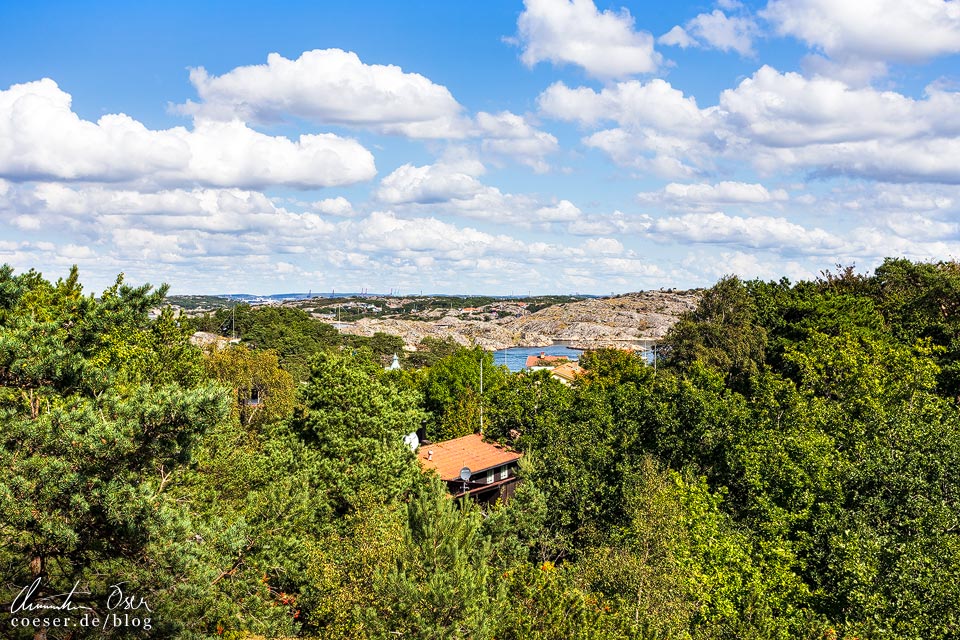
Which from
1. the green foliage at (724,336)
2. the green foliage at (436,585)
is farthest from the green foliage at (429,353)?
the green foliage at (436,585)

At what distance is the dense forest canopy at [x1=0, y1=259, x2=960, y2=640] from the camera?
11602mm

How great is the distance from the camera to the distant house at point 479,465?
4141 centimetres

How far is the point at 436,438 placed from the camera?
5997 centimetres

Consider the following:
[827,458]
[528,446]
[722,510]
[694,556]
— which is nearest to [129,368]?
[528,446]

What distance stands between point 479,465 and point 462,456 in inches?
86.2

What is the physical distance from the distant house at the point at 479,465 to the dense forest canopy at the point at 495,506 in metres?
6.51

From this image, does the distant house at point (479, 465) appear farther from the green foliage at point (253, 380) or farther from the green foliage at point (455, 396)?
the green foliage at point (253, 380)

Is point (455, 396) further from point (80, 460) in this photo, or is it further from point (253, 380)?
point (80, 460)

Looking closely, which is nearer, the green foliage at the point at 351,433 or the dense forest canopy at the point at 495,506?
the dense forest canopy at the point at 495,506

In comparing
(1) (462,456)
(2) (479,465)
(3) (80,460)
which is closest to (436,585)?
(3) (80,460)

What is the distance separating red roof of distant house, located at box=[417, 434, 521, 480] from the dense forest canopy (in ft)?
20.8

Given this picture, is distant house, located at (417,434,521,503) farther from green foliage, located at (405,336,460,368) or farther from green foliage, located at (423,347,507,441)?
green foliage, located at (405,336,460,368)

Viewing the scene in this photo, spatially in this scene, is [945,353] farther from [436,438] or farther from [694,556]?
[436,438]

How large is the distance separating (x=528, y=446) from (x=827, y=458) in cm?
1278
